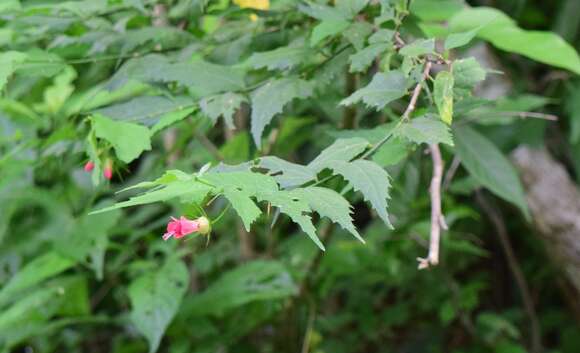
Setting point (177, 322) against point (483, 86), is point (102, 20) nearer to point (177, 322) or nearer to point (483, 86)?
point (177, 322)

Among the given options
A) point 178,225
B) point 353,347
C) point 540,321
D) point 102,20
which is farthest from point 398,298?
point 178,225

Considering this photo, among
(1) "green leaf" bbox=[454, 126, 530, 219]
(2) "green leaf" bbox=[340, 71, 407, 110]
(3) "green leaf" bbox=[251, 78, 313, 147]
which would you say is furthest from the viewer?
(1) "green leaf" bbox=[454, 126, 530, 219]

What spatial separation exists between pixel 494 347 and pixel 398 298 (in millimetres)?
343

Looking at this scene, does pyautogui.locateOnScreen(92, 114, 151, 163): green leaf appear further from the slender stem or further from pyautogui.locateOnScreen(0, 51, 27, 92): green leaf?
the slender stem

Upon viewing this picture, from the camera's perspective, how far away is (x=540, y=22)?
2109mm

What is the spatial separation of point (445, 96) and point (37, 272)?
0.92m

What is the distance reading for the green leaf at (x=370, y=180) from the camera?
0.68 meters

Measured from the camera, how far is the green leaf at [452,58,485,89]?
81cm

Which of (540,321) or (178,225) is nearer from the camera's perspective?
(178,225)

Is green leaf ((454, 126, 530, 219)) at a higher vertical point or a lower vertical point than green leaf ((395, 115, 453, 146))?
lower

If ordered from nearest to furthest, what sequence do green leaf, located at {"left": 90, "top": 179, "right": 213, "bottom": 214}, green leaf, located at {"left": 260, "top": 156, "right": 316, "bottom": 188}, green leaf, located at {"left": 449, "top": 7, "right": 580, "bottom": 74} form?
green leaf, located at {"left": 90, "top": 179, "right": 213, "bottom": 214}, green leaf, located at {"left": 260, "top": 156, "right": 316, "bottom": 188}, green leaf, located at {"left": 449, "top": 7, "right": 580, "bottom": 74}

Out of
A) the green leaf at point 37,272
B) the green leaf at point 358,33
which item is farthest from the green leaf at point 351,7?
the green leaf at point 37,272

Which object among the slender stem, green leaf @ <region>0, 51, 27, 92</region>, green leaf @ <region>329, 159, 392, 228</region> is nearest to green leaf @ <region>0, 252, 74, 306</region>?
green leaf @ <region>0, 51, 27, 92</region>

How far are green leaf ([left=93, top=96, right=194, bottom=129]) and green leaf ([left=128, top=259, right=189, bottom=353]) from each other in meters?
0.40
